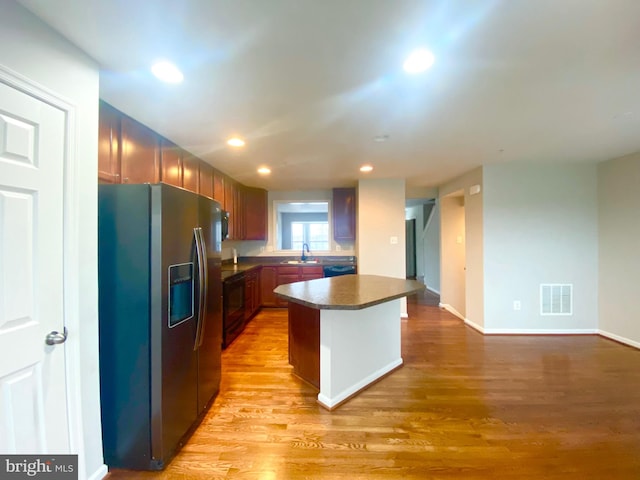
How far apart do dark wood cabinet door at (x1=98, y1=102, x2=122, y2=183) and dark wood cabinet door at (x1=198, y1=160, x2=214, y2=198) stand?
1.21 metres

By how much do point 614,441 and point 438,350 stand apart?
1480 mm

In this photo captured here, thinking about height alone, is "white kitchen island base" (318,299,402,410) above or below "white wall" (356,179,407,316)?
below

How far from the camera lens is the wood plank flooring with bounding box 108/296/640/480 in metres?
1.51

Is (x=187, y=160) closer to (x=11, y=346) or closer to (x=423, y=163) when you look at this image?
(x=11, y=346)

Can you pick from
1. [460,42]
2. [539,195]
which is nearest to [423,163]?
[539,195]

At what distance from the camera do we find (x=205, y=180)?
322cm

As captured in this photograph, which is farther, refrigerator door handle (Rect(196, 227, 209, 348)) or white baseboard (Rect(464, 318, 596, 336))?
white baseboard (Rect(464, 318, 596, 336))

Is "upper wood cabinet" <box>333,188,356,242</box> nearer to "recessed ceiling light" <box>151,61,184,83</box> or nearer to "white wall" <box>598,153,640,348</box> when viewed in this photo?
"white wall" <box>598,153,640,348</box>

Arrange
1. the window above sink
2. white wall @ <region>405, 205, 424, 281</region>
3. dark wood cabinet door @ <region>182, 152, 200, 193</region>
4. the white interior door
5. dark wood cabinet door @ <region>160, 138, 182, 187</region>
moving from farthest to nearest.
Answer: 1. white wall @ <region>405, 205, 424, 281</region>
2. the window above sink
3. dark wood cabinet door @ <region>182, 152, 200, 193</region>
4. dark wood cabinet door @ <region>160, 138, 182, 187</region>
5. the white interior door

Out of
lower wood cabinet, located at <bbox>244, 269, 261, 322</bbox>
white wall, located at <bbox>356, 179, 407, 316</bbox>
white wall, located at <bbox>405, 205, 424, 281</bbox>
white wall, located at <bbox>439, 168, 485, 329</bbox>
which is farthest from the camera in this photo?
white wall, located at <bbox>405, 205, 424, 281</bbox>

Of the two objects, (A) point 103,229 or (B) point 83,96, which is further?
(A) point 103,229

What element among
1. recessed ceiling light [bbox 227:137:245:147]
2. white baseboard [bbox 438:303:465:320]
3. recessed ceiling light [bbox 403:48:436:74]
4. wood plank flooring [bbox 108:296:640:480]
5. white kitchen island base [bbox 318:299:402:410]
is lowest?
wood plank flooring [bbox 108:296:640:480]

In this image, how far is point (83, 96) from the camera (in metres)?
1.34

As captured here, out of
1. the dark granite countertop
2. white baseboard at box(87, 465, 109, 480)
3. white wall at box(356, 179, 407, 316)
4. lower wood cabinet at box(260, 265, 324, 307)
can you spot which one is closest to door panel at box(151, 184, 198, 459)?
white baseboard at box(87, 465, 109, 480)
